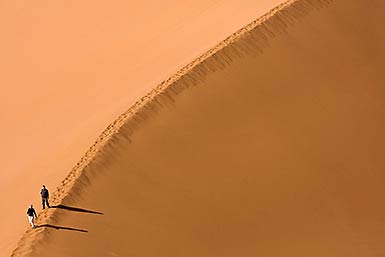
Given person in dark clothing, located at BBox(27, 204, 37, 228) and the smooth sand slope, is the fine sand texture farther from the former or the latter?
the smooth sand slope

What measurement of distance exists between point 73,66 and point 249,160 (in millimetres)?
7470

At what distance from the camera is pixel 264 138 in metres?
15.0

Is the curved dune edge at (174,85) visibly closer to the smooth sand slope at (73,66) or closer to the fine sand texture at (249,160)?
the fine sand texture at (249,160)

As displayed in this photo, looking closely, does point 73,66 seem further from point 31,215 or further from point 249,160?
point 31,215

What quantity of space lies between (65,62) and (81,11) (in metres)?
3.64

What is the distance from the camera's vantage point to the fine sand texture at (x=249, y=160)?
12289 mm

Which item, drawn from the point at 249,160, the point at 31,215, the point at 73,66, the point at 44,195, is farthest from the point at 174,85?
the point at 31,215

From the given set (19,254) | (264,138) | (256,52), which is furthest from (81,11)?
(19,254)

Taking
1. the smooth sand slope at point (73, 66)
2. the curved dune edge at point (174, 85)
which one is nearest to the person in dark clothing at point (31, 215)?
the curved dune edge at point (174, 85)

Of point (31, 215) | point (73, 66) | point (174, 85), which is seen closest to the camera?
point (31, 215)

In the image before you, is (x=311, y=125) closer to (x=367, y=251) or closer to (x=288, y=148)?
(x=288, y=148)

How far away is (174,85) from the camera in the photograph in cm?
1591

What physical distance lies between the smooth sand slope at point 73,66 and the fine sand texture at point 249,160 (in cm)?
85

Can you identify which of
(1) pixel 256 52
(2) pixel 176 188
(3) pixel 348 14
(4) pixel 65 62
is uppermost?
(4) pixel 65 62
